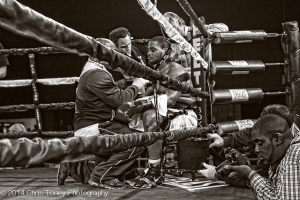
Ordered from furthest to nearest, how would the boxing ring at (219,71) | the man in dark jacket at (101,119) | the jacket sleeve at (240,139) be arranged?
the boxing ring at (219,71) < the jacket sleeve at (240,139) < the man in dark jacket at (101,119)

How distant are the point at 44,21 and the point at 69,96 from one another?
5117mm

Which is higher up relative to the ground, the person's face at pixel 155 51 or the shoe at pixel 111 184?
the person's face at pixel 155 51

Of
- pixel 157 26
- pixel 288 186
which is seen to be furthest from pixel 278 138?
pixel 157 26

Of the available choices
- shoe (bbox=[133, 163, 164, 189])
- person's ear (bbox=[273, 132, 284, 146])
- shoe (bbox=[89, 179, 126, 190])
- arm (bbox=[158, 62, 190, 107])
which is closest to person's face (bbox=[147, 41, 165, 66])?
arm (bbox=[158, 62, 190, 107])

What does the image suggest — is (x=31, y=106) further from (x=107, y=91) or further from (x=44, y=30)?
(x=44, y=30)

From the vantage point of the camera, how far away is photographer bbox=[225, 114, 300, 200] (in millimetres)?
1125

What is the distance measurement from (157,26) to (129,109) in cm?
348

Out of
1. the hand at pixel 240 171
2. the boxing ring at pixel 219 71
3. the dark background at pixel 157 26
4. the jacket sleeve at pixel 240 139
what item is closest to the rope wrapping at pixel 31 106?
the boxing ring at pixel 219 71

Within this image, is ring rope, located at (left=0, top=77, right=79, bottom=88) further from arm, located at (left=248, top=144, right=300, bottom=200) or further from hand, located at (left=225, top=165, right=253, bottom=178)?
arm, located at (left=248, top=144, right=300, bottom=200)

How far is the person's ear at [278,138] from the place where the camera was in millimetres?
1214

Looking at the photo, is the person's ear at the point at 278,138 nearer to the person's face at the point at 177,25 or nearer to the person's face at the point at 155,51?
the person's face at the point at 155,51

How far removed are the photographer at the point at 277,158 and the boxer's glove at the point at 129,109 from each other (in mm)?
891

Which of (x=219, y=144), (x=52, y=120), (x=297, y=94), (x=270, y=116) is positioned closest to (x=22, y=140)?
(x=270, y=116)

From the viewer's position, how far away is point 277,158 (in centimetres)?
124
